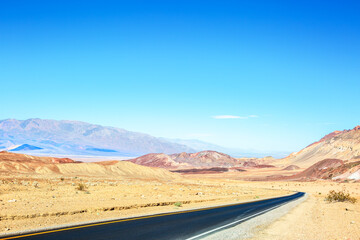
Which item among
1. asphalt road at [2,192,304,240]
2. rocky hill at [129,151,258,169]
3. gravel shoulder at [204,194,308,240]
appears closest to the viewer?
asphalt road at [2,192,304,240]

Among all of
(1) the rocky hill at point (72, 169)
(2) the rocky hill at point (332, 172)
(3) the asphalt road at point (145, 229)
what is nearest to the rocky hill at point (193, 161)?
(2) the rocky hill at point (332, 172)

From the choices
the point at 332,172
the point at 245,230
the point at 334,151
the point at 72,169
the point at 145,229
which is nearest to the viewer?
the point at 145,229

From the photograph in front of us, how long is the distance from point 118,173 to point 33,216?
221 ft

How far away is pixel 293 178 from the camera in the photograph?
9569cm

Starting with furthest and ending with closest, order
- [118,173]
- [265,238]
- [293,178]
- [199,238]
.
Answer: [293,178] < [118,173] < [265,238] < [199,238]

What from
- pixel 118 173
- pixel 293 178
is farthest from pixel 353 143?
pixel 118 173

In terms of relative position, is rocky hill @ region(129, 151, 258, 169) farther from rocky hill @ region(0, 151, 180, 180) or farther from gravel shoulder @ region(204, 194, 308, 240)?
gravel shoulder @ region(204, 194, 308, 240)

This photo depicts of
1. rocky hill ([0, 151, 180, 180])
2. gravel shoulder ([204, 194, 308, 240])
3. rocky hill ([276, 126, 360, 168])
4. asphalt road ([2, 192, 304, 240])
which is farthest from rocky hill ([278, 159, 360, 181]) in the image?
asphalt road ([2, 192, 304, 240])

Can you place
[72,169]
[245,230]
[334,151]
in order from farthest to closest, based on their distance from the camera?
[334,151]
[72,169]
[245,230]

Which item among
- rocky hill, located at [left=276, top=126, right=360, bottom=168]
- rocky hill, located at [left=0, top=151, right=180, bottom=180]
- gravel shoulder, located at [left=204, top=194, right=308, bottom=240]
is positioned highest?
rocky hill, located at [left=276, top=126, right=360, bottom=168]

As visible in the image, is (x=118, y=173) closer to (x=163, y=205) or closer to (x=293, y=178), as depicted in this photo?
(x=293, y=178)

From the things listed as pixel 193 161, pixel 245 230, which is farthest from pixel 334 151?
pixel 245 230

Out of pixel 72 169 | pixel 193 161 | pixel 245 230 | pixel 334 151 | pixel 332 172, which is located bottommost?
pixel 245 230

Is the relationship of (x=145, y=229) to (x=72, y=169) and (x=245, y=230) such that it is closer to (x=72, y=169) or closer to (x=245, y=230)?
(x=245, y=230)
